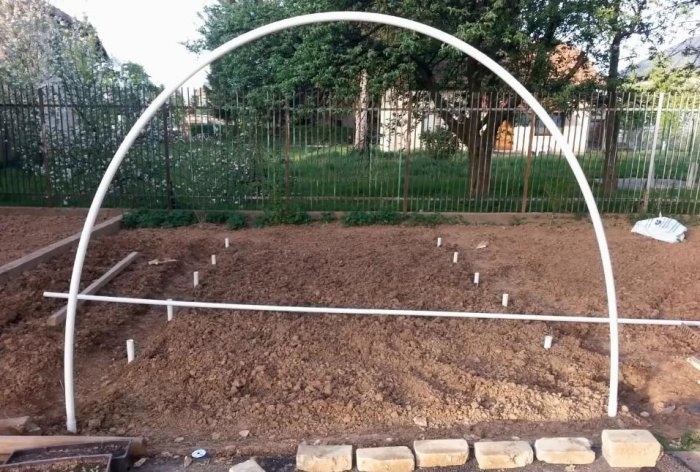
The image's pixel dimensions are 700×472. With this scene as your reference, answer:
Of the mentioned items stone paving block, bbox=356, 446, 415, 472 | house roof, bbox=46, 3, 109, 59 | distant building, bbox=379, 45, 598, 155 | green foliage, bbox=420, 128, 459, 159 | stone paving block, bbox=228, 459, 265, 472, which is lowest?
stone paving block, bbox=228, 459, 265, 472

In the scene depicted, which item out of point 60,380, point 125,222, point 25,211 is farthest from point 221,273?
point 25,211

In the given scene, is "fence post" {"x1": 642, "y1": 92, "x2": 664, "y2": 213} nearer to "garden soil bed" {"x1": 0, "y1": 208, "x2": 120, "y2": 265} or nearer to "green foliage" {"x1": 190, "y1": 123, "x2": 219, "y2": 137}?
"green foliage" {"x1": 190, "y1": 123, "x2": 219, "y2": 137}

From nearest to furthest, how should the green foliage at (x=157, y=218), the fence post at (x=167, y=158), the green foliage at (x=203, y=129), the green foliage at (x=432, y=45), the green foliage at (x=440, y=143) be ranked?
1. the green foliage at (x=432, y=45)
2. the green foliage at (x=157, y=218)
3. the fence post at (x=167, y=158)
4. the green foliage at (x=203, y=129)
5. the green foliage at (x=440, y=143)

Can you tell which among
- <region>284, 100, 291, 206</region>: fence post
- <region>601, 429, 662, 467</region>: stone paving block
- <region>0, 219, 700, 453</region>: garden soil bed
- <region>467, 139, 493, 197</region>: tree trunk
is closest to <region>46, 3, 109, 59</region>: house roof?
<region>284, 100, 291, 206</region>: fence post

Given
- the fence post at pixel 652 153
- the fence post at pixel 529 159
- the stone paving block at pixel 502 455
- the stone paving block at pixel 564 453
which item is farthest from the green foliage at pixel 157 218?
the fence post at pixel 652 153

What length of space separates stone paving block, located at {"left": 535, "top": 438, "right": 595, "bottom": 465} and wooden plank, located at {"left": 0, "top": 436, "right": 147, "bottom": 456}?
2439 millimetres

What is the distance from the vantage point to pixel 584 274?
22.6 feet

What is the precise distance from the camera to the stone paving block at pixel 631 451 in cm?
305

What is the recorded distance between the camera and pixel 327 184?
10.2 meters

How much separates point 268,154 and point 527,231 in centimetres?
507

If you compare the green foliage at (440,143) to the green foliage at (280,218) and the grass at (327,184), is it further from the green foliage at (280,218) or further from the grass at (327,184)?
the green foliage at (280,218)

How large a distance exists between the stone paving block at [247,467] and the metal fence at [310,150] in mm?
6972

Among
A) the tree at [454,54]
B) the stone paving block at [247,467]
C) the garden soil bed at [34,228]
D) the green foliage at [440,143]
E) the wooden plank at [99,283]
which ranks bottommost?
the stone paving block at [247,467]

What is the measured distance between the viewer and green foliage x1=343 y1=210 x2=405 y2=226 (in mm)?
9672
